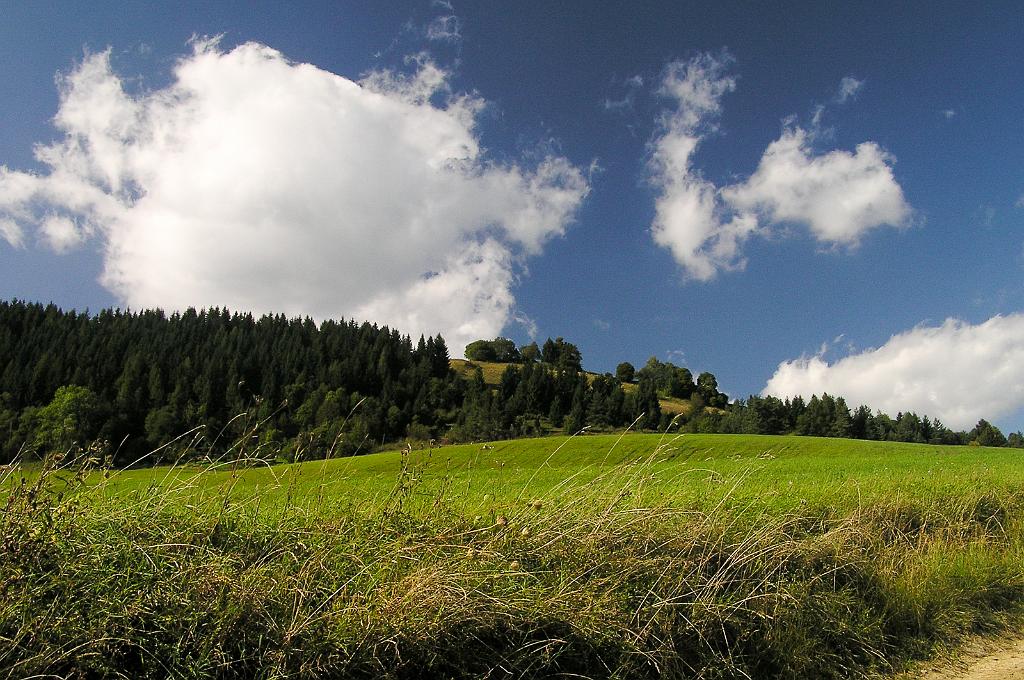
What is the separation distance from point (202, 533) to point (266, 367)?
5546 inches

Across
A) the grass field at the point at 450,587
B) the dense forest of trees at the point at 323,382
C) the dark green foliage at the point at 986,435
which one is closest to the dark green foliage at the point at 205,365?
the dense forest of trees at the point at 323,382

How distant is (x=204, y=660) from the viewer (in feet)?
10.9

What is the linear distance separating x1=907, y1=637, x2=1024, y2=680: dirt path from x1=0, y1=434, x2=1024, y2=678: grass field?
229 millimetres

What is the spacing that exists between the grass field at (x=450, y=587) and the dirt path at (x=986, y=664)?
0.23m

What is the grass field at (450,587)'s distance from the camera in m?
3.46

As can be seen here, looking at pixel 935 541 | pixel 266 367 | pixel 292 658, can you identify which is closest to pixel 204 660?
pixel 292 658

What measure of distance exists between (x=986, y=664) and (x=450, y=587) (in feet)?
17.2

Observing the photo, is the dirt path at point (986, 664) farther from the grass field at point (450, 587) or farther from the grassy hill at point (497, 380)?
the grassy hill at point (497, 380)

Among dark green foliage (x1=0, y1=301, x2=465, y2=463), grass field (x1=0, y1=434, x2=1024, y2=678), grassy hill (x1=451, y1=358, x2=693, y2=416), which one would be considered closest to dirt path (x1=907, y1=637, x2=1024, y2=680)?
grass field (x1=0, y1=434, x2=1024, y2=678)

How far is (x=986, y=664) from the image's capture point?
5266 millimetres

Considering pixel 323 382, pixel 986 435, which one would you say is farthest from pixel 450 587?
pixel 986 435

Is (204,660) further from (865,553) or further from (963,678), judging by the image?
(865,553)

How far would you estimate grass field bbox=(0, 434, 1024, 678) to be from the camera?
346 centimetres

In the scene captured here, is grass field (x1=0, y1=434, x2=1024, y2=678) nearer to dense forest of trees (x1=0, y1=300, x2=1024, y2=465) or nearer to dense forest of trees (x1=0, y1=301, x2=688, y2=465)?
dense forest of trees (x1=0, y1=301, x2=688, y2=465)
